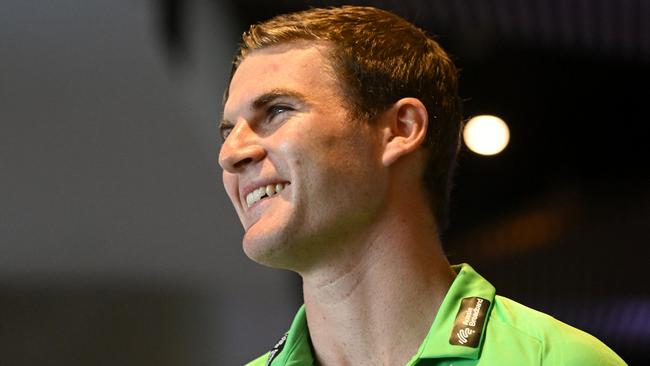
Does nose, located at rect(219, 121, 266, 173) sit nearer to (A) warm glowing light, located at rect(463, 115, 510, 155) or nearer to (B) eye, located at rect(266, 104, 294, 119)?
(B) eye, located at rect(266, 104, 294, 119)

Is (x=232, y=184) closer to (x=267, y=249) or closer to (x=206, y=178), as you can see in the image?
(x=267, y=249)

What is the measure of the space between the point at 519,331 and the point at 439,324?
92 millimetres

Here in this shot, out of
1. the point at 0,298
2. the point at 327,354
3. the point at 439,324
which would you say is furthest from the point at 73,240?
the point at 439,324

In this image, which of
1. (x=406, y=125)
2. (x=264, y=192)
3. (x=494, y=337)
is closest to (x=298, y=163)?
(x=264, y=192)

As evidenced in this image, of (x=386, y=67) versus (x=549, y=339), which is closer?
(x=549, y=339)

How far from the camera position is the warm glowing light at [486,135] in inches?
66.0

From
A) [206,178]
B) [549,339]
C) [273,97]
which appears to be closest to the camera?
[549,339]

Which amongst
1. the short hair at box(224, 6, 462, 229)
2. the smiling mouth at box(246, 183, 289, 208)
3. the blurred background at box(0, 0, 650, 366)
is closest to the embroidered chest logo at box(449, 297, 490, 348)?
the short hair at box(224, 6, 462, 229)

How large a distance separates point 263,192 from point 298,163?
7 centimetres

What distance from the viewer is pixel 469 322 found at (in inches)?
49.6

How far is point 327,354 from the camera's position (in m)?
1.35

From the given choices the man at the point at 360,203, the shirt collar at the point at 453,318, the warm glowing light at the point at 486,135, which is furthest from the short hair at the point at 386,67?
the warm glowing light at the point at 486,135

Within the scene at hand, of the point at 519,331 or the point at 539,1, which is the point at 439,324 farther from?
the point at 539,1

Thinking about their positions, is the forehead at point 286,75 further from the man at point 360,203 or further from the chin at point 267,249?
the chin at point 267,249
